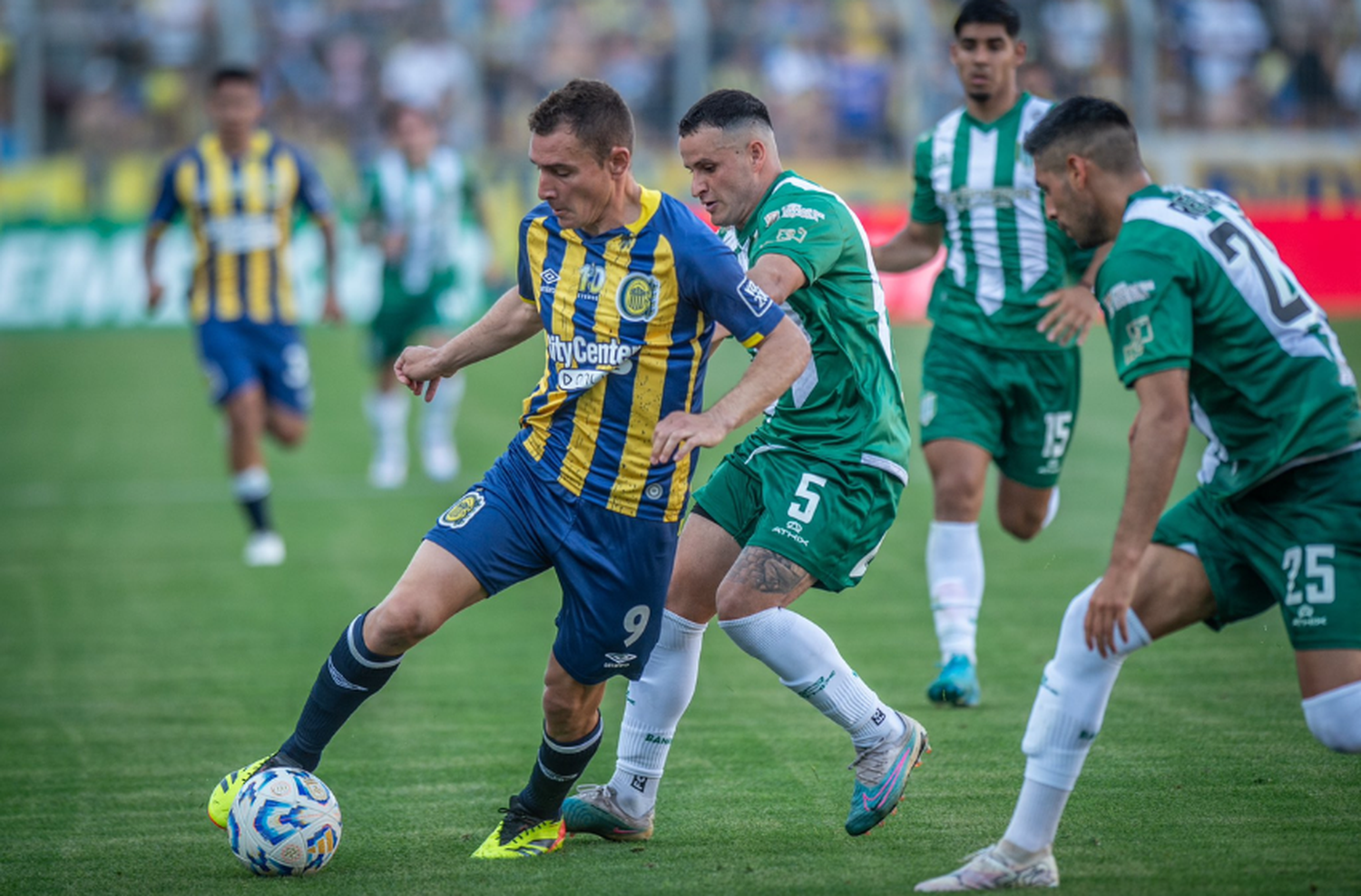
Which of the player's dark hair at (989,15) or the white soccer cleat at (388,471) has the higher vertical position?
the player's dark hair at (989,15)

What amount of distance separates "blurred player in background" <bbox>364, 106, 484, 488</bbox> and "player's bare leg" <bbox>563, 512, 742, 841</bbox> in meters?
8.25

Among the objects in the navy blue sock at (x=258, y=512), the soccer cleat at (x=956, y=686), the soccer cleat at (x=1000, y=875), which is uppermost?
the soccer cleat at (x=1000, y=875)

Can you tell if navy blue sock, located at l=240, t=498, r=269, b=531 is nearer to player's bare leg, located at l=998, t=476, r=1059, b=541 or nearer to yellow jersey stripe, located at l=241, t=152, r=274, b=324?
yellow jersey stripe, located at l=241, t=152, r=274, b=324

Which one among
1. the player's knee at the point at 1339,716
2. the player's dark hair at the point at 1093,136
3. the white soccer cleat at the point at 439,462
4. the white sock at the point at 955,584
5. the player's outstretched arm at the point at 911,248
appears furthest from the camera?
the white soccer cleat at the point at 439,462

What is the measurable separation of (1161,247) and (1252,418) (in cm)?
56

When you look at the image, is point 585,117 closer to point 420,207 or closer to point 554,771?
point 554,771

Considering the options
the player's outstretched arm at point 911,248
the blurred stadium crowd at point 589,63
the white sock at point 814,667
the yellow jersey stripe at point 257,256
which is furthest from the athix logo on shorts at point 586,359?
the blurred stadium crowd at point 589,63

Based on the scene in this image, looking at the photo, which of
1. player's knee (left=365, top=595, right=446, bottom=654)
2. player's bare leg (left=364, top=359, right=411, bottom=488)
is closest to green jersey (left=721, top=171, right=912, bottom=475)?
→ player's knee (left=365, top=595, right=446, bottom=654)

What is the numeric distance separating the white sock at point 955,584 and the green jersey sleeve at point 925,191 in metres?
1.45

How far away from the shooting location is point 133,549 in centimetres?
1058

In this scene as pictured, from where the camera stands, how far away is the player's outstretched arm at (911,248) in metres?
7.11

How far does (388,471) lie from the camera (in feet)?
43.4

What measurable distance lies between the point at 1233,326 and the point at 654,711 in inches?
84.3

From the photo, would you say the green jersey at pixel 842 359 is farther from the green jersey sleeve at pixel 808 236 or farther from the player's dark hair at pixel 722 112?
the player's dark hair at pixel 722 112
